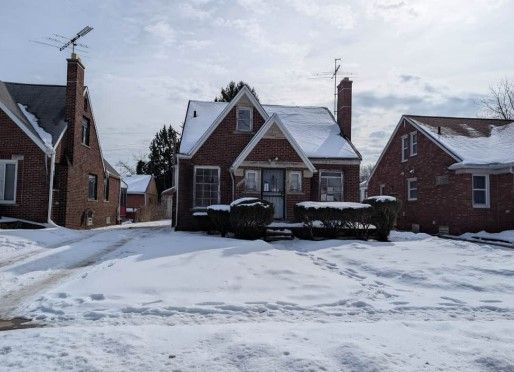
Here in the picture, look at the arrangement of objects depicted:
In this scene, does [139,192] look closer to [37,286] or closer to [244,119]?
[244,119]

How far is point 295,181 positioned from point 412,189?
407 inches

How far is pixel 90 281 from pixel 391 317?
5.22 meters

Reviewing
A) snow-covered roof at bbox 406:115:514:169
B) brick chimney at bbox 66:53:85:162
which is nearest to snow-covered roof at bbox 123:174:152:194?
brick chimney at bbox 66:53:85:162

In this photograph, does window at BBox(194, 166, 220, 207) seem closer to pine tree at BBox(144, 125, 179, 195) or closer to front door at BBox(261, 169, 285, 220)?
front door at BBox(261, 169, 285, 220)

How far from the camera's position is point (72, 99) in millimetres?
20547

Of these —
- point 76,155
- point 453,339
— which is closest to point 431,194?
point 76,155

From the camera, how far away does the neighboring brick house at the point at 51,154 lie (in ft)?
60.1

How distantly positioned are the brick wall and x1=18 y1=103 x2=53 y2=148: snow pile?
1.55 ft

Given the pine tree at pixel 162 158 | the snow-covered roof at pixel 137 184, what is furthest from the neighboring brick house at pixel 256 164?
the pine tree at pixel 162 158

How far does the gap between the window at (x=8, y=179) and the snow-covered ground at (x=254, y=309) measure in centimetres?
707

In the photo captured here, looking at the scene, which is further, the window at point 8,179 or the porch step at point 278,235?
the window at point 8,179

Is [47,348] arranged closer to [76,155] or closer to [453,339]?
[453,339]

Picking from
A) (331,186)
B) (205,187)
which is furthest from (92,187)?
(331,186)

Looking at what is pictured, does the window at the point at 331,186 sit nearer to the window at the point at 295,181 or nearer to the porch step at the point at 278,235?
the window at the point at 295,181
